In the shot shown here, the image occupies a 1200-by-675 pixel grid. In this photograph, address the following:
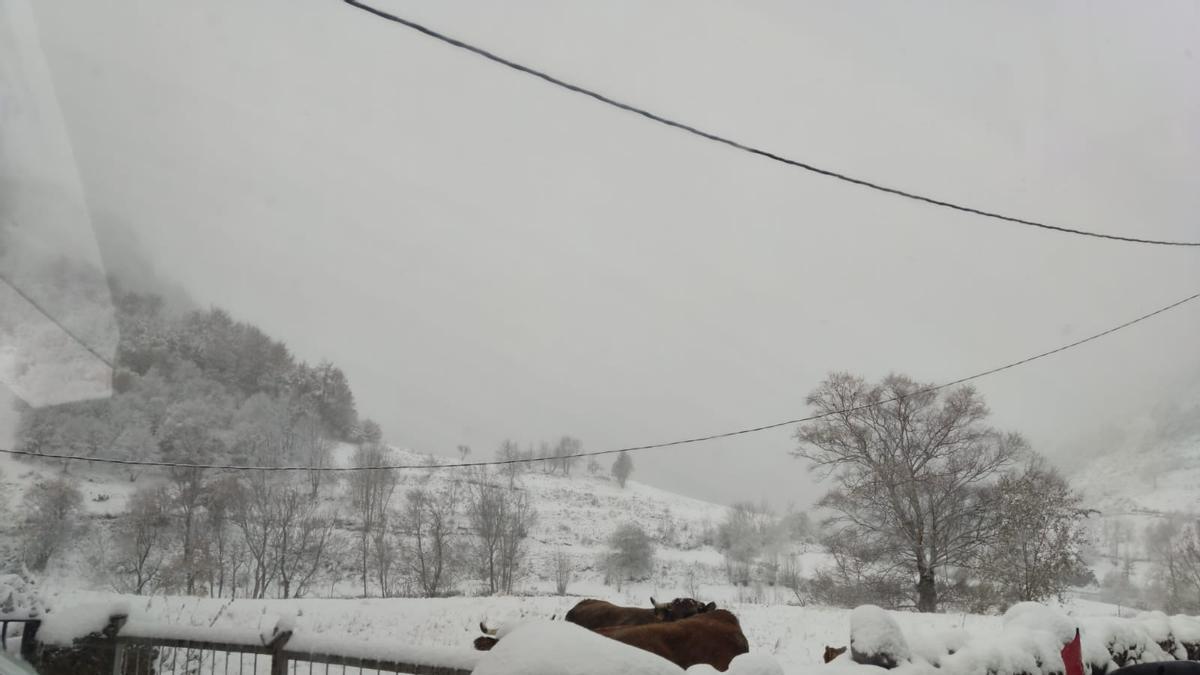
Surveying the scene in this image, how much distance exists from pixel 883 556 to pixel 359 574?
19.0 m

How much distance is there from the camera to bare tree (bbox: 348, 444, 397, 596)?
2395 cm

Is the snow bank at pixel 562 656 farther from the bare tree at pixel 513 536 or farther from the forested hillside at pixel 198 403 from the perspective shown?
the bare tree at pixel 513 536

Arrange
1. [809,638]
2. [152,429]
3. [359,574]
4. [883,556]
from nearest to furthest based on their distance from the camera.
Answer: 1. [809,638]
2. [152,429]
3. [883,556]
4. [359,574]

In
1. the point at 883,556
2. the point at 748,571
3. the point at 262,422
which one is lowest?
the point at 748,571

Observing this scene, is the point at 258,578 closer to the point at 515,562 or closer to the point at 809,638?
the point at 515,562

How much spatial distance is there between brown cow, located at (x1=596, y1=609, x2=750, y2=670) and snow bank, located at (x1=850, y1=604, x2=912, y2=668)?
6.37ft

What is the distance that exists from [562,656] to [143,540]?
2132 centimetres

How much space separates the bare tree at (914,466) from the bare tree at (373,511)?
1646 centimetres

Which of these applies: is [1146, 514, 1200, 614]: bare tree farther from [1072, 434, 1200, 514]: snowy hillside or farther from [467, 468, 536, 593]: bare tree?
[467, 468, 536, 593]: bare tree

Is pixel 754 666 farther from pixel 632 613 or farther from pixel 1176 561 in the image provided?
pixel 1176 561

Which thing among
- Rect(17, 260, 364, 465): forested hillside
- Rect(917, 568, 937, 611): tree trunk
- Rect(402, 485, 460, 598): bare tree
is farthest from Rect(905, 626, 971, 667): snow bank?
Rect(402, 485, 460, 598): bare tree

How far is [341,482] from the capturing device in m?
27.0

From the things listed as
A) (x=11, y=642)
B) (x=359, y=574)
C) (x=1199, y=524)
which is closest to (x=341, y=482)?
(x=359, y=574)

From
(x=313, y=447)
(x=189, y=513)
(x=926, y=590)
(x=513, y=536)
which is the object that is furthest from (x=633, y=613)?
(x=313, y=447)
